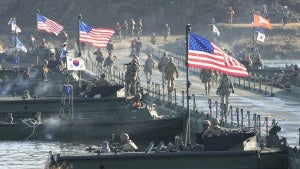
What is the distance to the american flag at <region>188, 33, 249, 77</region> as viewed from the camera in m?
36.9

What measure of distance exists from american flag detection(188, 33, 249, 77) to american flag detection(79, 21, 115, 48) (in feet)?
60.2

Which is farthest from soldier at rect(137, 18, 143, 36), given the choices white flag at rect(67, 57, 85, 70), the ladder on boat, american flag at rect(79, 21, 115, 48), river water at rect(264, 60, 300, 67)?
white flag at rect(67, 57, 85, 70)

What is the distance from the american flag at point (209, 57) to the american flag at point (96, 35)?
60.2 feet

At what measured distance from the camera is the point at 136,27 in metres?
120

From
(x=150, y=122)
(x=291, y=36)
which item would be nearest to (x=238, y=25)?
(x=291, y=36)

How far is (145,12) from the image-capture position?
124 meters

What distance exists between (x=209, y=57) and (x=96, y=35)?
2010cm

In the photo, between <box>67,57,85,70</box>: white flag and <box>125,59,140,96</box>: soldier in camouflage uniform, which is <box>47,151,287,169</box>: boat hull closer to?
<box>67,57,85,70</box>: white flag

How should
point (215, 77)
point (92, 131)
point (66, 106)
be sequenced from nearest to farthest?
1. point (92, 131)
2. point (66, 106)
3. point (215, 77)

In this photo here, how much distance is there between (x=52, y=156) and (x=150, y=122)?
14.9m

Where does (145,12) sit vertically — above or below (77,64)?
above

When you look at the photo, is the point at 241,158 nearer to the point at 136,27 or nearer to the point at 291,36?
the point at 291,36

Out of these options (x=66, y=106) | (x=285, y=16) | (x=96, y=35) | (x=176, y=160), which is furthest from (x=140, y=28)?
(x=176, y=160)

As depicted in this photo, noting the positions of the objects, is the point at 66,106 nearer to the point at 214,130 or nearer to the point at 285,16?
the point at 214,130
